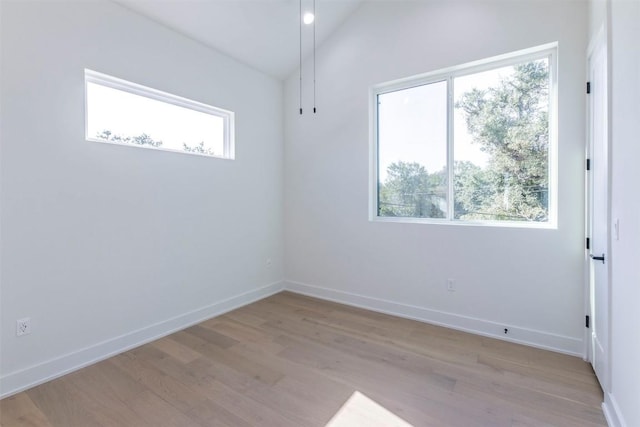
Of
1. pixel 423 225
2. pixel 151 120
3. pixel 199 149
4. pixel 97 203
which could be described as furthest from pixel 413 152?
pixel 97 203

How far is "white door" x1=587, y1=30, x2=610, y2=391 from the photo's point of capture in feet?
6.20

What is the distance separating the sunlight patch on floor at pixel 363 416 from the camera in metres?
1.74

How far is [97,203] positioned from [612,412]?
376 centimetres

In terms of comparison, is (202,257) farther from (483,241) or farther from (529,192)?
(529,192)

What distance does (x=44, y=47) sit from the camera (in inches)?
84.9

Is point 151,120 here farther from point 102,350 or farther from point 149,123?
point 102,350

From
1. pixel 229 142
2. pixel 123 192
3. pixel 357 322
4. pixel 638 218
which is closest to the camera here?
pixel 638 218

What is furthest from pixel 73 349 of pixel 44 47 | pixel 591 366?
pixel 591 366

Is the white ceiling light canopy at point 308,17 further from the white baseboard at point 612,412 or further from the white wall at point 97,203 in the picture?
the white baseboard at point 612,412

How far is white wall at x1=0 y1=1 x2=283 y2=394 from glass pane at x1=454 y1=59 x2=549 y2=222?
2546 mm

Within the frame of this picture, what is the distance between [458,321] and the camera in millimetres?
2998

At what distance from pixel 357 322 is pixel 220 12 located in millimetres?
3481

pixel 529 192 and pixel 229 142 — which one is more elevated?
pixel 229 142

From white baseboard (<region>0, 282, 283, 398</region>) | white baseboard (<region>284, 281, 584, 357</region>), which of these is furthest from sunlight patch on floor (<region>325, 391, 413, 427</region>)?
white baseboard (<region>0, 282, 283, 398</region>)
